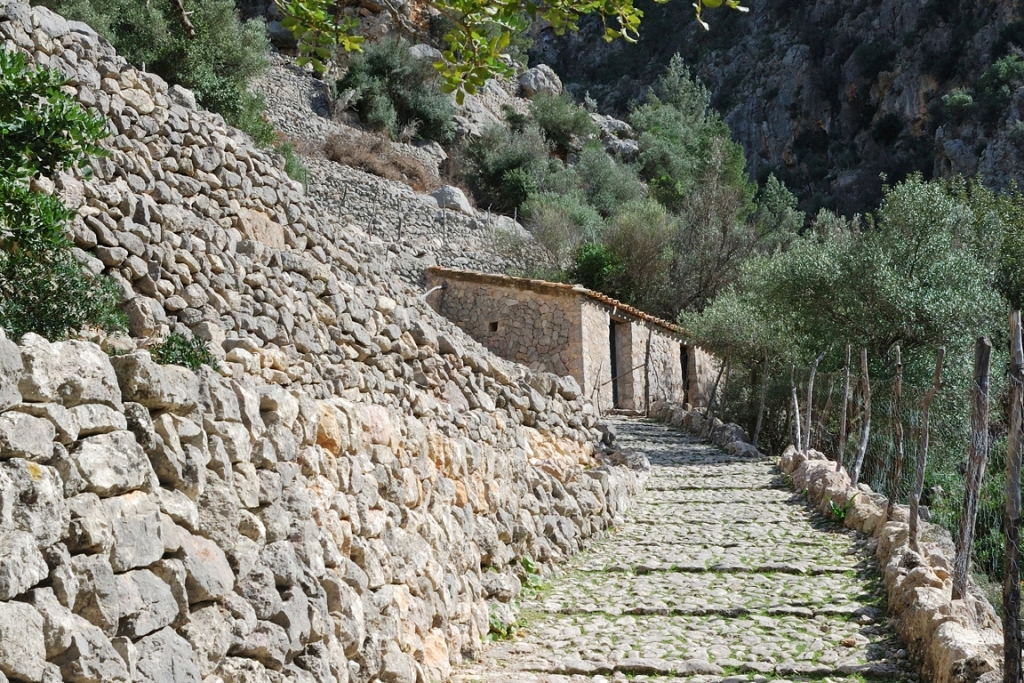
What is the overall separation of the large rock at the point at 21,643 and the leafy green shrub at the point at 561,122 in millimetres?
36011

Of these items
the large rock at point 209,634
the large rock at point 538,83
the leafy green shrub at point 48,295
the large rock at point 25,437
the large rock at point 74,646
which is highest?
the large rock at point 538,83

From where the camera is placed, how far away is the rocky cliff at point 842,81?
128 feet

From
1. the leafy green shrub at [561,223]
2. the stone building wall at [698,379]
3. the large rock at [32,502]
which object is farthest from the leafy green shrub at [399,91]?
the large rock at [32,502]

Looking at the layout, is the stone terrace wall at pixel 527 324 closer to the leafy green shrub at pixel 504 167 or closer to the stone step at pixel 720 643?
the stone step at pixel 720 643

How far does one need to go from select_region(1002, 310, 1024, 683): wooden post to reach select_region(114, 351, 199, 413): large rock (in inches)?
173

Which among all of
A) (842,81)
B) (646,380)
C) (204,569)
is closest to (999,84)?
(842,81)

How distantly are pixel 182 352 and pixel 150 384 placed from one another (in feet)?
4.09

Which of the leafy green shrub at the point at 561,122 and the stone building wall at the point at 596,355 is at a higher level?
the leafy green shrub at the point at 561,122

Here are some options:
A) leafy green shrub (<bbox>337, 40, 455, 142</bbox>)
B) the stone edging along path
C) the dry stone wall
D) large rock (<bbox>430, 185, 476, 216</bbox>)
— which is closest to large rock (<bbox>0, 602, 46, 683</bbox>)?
the dry stone wall

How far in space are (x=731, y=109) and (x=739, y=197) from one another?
20289 millimetres

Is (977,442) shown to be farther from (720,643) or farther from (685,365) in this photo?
(685,365)

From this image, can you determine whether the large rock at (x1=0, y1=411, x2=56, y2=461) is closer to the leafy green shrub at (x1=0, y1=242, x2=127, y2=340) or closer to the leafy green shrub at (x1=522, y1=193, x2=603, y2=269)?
the leafy green shrub at (x1=0, y1=242, x2=127, y2=340)

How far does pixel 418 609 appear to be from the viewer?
594cm

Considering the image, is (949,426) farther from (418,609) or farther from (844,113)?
(844,113)
